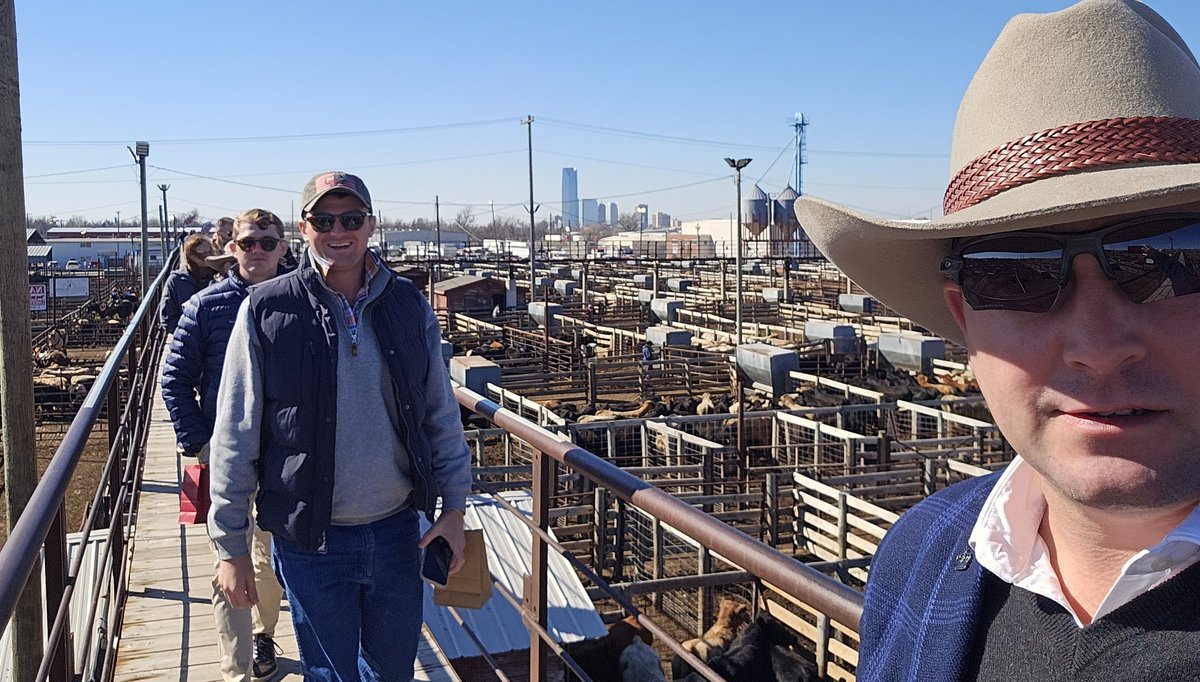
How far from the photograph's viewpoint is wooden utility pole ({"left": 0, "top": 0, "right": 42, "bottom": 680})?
3.51 meters

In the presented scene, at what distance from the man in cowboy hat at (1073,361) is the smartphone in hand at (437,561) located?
1.89 meters

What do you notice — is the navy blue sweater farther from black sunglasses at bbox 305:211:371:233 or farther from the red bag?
the red bag

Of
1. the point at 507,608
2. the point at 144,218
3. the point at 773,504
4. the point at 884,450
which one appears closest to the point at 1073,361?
the point at 507,608

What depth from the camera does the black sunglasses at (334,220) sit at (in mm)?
2939

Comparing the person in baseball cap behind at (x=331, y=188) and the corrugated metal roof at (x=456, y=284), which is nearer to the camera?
the person in baseball cap behind at (x=331, y=188)

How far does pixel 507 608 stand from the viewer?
5.77 meters

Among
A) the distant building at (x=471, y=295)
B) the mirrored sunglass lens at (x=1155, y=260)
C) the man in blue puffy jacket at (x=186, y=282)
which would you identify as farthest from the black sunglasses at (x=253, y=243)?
the distant building at (x=471, y=295)

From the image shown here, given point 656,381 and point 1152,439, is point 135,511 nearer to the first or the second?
point 1152,439

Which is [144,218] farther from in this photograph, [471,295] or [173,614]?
[173,614]

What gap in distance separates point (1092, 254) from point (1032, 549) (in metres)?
0.35

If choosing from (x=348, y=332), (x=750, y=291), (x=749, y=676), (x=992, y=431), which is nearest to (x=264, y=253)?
(x=348, y=332)

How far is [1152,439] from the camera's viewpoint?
1.01 metres

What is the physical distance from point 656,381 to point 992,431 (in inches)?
336

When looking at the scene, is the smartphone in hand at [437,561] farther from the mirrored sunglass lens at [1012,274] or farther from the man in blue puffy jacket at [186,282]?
the man in blue puffy jacket at [186,282]
